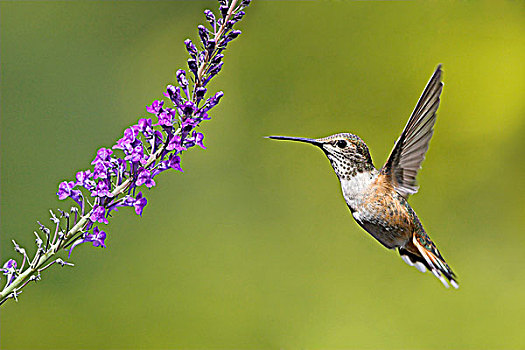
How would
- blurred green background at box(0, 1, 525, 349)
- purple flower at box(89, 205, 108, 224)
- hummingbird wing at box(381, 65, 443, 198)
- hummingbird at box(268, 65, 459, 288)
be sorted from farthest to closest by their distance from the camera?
blurred green background at box(0, 1, 525, 349) < hummingbird at box(268, 65, 459, 288) < hummingbird wing at box(381, 65, 443, 198) < purple flower at box(89, 205, 108, 224)

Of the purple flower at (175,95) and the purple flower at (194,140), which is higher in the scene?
the purple flower at (175,95)

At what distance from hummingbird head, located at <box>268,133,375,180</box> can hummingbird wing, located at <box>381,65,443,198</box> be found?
0.24 ft

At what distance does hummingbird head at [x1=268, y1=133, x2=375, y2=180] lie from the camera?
4.21 ft

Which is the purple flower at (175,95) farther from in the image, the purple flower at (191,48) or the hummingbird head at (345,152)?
the hummingbird head at (345,152)

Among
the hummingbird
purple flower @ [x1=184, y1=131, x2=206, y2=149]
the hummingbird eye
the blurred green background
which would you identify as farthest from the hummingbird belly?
the blurred green background

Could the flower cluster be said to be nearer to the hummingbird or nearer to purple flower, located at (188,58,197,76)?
purple flower, located at (188,58,197,76)

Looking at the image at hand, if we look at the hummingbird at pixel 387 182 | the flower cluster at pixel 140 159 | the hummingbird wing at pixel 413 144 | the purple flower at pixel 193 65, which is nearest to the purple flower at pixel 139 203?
the flower cluster at pixel 140 159


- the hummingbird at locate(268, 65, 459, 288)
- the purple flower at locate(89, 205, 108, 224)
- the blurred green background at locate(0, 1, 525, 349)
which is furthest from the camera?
the blurred green background at locate(0, 1, 525, 349)

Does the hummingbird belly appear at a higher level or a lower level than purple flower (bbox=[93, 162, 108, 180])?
lower

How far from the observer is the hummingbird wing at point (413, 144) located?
45.8 inches

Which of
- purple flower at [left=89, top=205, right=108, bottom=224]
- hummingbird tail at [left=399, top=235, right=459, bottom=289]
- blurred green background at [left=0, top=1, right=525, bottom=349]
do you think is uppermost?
blurred green background at [left=0, top=1, right=525, bottom=349]

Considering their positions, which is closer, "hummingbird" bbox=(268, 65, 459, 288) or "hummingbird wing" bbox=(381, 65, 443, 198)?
"hummingbird wing" bbox=(381, 65, 443, 198)

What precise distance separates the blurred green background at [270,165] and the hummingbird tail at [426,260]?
1.45m

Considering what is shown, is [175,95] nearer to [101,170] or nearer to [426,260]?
[101,170]
